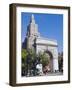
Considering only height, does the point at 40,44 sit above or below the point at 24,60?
above

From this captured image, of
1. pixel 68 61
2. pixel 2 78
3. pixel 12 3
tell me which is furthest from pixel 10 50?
pixel 68 61

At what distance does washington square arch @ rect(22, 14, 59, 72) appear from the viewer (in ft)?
6.18

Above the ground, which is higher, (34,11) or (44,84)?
(34,11)

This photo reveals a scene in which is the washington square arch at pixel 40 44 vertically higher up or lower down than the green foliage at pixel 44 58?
higher up

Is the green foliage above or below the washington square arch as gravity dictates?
below

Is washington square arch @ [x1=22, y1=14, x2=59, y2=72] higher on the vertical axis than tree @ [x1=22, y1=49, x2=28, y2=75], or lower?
higher

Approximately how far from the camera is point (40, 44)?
1920mm

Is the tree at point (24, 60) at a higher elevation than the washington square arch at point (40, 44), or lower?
lower

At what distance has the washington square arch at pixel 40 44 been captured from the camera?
1.88 metres

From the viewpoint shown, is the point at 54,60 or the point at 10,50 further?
the point at 54,60

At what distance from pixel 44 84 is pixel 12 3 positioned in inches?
25.0

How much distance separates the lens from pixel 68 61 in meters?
2.01

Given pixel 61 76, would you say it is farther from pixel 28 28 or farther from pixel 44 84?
pixel 28 28

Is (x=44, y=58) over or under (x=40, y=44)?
under
